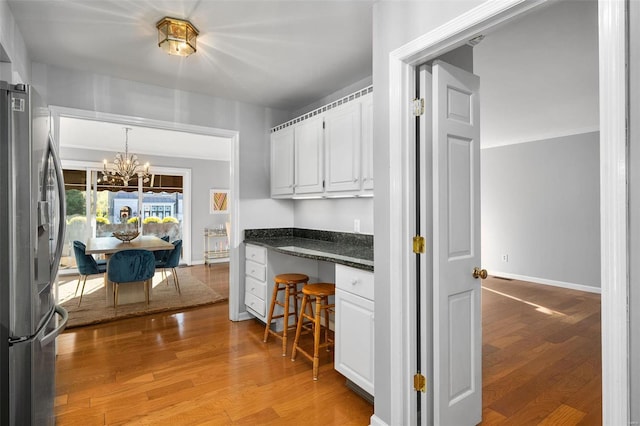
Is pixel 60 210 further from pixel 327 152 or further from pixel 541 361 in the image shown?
pixel 541 361

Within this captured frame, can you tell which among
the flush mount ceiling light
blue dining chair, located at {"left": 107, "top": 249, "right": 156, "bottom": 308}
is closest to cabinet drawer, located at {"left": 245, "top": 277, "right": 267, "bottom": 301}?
blue dining chair, located at {"left": 107, "top": 249, "right": 156, "bottom": 308}

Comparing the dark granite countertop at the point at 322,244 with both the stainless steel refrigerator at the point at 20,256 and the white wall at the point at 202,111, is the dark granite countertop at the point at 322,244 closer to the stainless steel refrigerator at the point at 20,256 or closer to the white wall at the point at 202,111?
the white wall at the point at 202,111

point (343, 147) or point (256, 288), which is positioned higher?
point (343, 147)

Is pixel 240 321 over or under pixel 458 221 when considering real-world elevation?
under

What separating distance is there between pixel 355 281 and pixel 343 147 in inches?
47.5

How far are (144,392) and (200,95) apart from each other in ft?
9.11

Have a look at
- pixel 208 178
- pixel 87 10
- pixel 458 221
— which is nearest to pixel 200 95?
pixel 87 10

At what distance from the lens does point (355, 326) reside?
2.23 metres

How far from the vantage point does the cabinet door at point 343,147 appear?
2.75 m

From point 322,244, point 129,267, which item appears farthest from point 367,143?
point 129,267

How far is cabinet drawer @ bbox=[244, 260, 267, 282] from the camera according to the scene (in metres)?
3.40

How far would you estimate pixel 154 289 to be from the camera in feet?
17.4

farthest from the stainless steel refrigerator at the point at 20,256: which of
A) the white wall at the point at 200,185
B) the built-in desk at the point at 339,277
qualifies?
the white wall at the point at 200,185

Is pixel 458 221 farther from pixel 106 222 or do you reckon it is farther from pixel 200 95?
pixel 106 222
